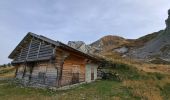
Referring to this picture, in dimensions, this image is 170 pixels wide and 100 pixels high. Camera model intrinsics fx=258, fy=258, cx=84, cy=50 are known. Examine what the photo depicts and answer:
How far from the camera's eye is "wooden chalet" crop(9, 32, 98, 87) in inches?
1161

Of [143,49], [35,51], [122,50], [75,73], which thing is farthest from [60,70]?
[122,50]

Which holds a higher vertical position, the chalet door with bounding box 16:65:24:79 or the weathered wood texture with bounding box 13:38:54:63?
the weathered wood texture with bounding box 13:38:54:63

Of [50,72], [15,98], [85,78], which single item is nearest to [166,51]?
[85,78]

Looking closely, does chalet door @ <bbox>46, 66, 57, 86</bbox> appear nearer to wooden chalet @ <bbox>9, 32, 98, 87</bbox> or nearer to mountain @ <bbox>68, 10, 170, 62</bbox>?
wooden chalet @ <bbox>9, 32, 98, 87</bbox>

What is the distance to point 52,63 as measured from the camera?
30.2 m

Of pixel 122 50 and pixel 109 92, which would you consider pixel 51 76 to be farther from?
pixel 122 50

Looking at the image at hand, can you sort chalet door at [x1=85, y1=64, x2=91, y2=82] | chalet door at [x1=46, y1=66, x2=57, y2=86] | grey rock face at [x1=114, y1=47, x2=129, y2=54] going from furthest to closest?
grey rock face at [x1=114, y1=47, x2=129, y2=54], chalet door at [x1=85, y1=64, x2=91, y2=82], chalet door at [x1=46, y1=66, x2=57, y2=86]

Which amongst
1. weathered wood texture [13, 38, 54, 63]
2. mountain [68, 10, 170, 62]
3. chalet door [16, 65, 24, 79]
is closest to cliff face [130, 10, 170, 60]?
mountain [68, 10, 170, 62]

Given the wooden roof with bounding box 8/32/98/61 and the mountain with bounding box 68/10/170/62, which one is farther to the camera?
the mountain with bounding box 68/10/170/62

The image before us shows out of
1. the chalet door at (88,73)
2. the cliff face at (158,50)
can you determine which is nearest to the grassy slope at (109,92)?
the chalet door at (88,73)

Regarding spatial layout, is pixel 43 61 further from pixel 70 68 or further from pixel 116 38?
pixel 116 38

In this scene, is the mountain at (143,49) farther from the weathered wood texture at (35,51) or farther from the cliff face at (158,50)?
the weathered wood texture at (35,51)

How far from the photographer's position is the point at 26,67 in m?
35.9

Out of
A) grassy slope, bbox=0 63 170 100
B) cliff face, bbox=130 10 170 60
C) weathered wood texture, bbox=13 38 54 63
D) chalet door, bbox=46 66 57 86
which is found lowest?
grassy slope, bbox=0 63 170 100
